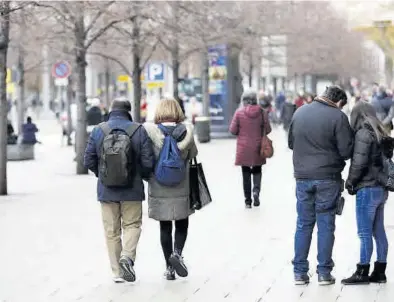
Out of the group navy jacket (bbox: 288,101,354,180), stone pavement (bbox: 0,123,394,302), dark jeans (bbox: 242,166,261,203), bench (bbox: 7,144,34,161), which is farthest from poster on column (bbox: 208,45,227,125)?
navy jacket (bbox: 288,101,354,180)

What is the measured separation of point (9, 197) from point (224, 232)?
7069 millimetres

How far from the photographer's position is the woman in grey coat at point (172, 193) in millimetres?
10094

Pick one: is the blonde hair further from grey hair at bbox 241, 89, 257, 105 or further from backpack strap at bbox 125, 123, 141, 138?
grey hair at bbox 241, 89, 257, 105

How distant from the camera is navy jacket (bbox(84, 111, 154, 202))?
33.0 ft

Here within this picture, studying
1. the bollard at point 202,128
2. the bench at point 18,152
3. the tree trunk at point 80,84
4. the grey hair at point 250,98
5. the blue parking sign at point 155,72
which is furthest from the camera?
the bollard at point 202,128

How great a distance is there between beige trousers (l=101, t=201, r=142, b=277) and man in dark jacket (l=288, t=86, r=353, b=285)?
134 cm

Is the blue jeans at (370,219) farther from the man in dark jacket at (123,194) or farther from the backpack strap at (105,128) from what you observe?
the backpack strap at (105,128)

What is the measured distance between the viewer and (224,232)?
14117 millimetres

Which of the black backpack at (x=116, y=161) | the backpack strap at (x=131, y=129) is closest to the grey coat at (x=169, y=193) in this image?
the backpack strap at (x=131, y=129)

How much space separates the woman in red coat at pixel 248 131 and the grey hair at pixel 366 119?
6.79 metres

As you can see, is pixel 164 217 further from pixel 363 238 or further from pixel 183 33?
pixel 183 33

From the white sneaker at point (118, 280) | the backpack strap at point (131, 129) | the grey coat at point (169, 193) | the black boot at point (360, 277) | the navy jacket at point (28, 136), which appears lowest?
the navy jacket at point (28, 136)

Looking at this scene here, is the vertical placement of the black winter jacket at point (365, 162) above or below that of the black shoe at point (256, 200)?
above

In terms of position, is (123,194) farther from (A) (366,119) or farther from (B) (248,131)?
(B) (248,131)
